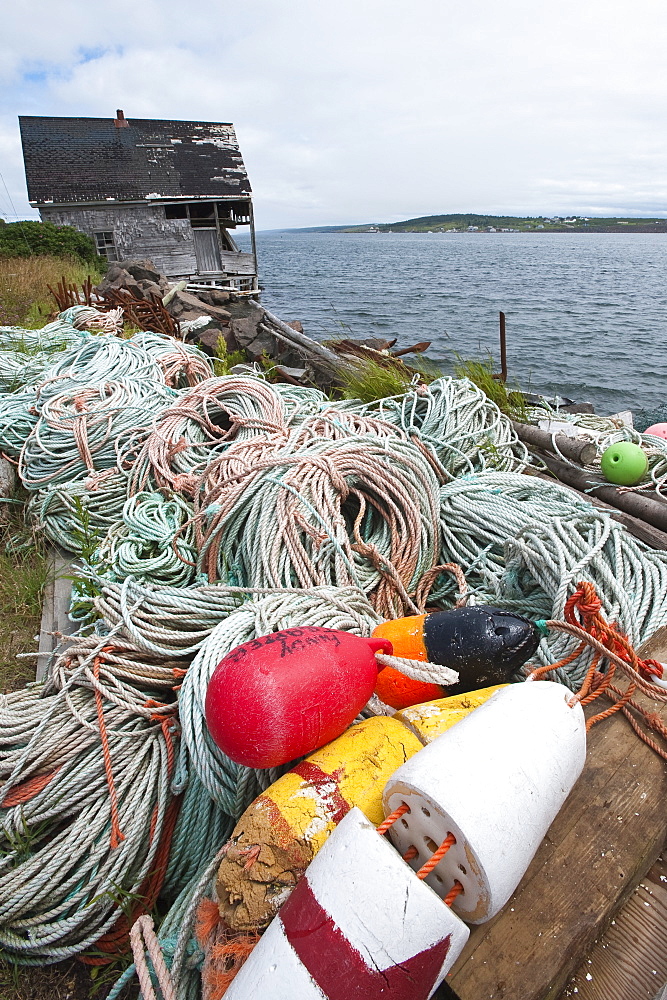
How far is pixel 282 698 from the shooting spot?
1334 millimetres

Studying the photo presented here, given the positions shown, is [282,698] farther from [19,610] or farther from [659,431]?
Result: [659,431]

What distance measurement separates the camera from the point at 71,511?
3305 mm

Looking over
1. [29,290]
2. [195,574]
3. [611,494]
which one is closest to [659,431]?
[611,494]

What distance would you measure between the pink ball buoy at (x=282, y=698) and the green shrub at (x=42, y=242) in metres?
19.4

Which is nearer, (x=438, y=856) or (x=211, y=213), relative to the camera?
(x=438, y=856)

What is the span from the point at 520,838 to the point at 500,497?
2005mm

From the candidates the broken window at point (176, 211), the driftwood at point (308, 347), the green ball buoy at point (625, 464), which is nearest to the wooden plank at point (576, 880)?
the green ball buoy at point (625, 464)

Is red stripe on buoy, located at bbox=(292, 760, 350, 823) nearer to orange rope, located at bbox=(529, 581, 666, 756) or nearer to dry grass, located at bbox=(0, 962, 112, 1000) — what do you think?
orange rope, located at bbox=(529, 581, 666, 756)

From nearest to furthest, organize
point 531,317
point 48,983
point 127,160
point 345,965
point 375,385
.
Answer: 1. point 345,965
2. point 48,983
3. point 375,385
4. point 127,160
5. point 531,317

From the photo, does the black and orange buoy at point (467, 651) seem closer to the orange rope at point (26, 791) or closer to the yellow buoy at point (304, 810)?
the yellow buoy at point (304, 810)

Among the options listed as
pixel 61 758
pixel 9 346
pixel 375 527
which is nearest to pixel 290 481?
pixel 375 527

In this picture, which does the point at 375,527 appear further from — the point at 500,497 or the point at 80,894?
the point at 80,894

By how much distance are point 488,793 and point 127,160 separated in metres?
27.0

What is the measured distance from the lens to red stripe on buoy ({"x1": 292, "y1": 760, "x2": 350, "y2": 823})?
123cm
